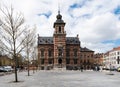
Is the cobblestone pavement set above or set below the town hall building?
below

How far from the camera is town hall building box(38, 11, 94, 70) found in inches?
4611

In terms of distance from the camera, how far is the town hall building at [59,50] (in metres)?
117

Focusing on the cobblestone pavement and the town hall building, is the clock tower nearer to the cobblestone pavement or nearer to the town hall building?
the town hall building

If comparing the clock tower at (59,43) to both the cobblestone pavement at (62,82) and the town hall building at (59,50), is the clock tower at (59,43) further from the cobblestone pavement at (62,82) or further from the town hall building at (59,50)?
the cobblestone pavement at (62,82)

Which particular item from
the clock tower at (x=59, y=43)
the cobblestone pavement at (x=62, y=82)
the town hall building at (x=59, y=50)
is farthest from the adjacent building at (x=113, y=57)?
the cobblestone pavement at (x=62, y=82)

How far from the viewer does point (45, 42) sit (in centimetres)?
12256

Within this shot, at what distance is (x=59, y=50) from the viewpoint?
118 meters

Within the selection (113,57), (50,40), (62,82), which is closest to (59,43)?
(50,40)

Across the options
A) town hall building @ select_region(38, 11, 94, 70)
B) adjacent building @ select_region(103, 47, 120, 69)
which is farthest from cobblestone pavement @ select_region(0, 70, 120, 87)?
adjacent building @ select_region(103, 47, 120, 69)

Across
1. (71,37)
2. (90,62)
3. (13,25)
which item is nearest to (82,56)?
(90,62)

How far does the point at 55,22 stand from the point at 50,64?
1866 centimetres

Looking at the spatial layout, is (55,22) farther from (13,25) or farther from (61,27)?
(13,25)

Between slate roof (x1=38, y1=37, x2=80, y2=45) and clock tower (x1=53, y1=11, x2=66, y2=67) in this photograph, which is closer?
clock tower (x1=53, y1=11, x2=66, y2=67)

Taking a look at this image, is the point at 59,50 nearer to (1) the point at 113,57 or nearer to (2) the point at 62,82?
(1) the point at 113,57
